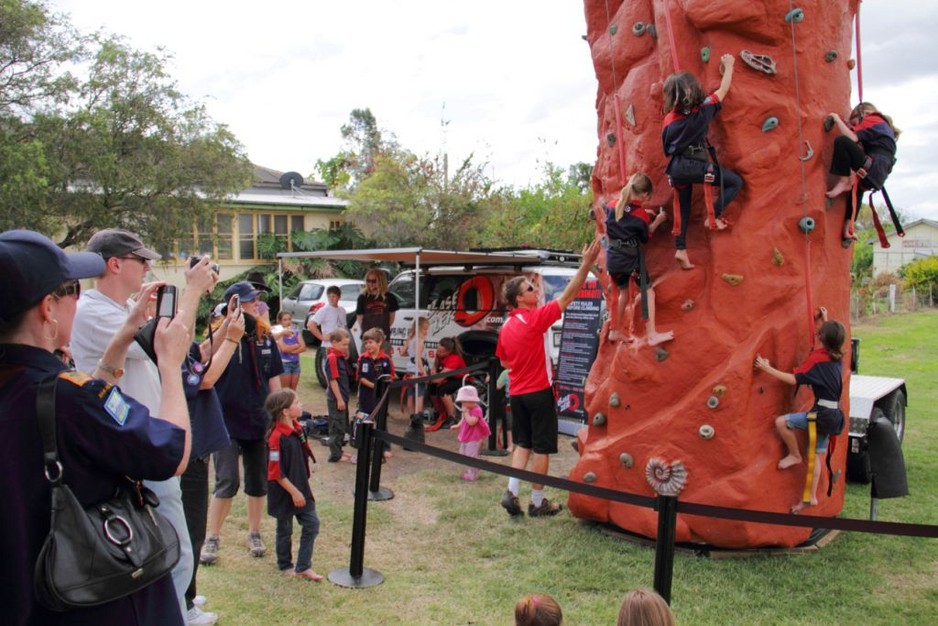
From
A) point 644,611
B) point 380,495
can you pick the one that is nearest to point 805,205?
point 644,611

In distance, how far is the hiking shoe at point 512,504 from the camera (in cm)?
670

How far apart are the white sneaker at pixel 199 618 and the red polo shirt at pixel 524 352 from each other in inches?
123

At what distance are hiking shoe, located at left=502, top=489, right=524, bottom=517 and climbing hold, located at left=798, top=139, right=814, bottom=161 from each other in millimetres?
3524

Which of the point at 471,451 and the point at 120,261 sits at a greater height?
the point at 120,261

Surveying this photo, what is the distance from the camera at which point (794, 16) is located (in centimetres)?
555

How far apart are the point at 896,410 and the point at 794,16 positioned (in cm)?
521

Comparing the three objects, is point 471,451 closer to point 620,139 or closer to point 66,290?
point 620,139

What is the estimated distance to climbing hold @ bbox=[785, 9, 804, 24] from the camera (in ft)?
18.2

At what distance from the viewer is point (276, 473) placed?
16.9 feet

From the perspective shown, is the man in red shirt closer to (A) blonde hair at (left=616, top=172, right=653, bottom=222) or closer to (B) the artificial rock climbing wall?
(B) the artificial rock climbing wall

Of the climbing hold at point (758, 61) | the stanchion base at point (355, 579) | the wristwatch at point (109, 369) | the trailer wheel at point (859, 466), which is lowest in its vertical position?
the stanchion base at point (355, 579)

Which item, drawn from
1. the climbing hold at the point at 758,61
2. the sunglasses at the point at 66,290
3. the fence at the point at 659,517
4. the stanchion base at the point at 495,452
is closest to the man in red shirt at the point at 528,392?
the fence at the point at 659,517

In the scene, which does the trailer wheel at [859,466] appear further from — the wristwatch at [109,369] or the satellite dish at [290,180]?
the satellite dish at [290,180]

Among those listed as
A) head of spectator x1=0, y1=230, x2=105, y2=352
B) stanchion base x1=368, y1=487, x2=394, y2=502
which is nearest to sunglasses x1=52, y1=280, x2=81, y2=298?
head of spectator x1=0, y1=230, x2=105, y2=352
